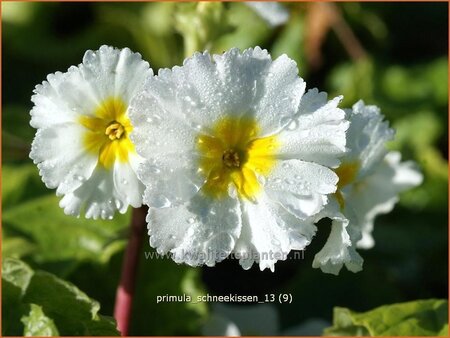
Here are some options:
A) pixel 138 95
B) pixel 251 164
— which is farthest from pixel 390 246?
pixel 138 95

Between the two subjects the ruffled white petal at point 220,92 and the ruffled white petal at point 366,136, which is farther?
the ruffled white petal at point 366,136

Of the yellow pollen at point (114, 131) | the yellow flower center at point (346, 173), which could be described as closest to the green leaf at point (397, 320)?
the yellow flower center at point (346, 173)

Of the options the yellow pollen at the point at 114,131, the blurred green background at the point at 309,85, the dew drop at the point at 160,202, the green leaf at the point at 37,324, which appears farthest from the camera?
the blurred green background at the point at 309,85

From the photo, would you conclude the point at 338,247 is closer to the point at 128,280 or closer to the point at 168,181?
the point at 168,181

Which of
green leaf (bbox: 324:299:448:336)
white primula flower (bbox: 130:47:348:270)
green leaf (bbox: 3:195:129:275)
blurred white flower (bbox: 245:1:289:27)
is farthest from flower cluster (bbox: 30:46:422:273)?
blurred white flower (bbox: 245:1:289:27)

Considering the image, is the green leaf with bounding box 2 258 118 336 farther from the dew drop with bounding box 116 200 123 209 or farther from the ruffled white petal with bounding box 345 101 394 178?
the ruffled white petal with bounding box 345 101 394 178

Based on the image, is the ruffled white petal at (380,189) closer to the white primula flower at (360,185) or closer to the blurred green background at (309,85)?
the white primula flower at (360,185)
